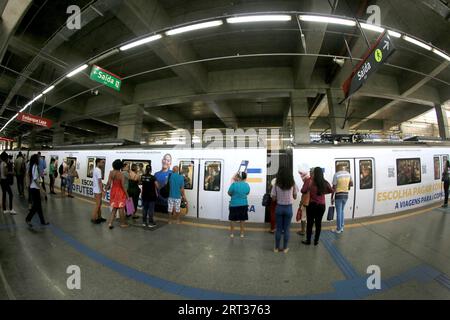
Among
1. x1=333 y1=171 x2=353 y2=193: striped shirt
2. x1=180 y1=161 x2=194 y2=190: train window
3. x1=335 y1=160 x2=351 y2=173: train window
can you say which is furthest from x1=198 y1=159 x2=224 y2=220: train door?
x1=335 y1=160 x2=351 y2=173: train window

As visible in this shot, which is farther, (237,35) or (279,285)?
(237,35)

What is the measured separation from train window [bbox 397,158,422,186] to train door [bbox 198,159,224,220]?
5.50m

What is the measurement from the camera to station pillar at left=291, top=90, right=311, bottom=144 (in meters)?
7.66

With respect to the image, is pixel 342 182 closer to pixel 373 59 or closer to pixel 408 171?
pixel 373 59

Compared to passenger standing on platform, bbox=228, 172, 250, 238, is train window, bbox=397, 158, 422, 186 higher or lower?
higher

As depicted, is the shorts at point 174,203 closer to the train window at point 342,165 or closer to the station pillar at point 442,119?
the train window at point 342,165

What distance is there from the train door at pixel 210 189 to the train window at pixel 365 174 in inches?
156

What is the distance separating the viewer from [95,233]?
145 inches

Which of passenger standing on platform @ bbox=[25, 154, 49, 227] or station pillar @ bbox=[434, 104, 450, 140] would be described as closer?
passenger standing on platform @ bbox=[25, 154, 49, 227]

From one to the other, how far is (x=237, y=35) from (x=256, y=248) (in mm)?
6171

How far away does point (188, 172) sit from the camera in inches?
205

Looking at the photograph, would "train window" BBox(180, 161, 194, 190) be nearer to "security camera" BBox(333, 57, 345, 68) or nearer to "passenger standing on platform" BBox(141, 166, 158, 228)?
"passenger standing on platform" BBox(141, 166, 158, 228)
